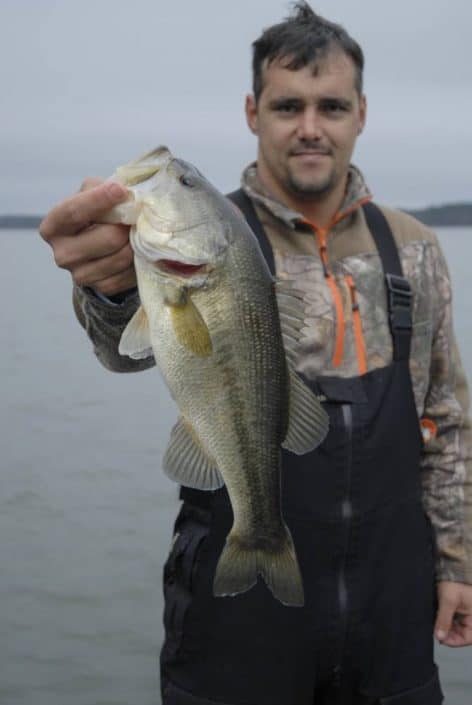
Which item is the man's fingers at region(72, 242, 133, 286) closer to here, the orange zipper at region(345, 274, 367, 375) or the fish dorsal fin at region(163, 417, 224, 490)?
the fish dorsal fin at region(163, 417, 224, 490)

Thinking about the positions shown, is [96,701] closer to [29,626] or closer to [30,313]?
[29,626]

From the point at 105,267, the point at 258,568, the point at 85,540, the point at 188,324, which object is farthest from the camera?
the point at 85,540

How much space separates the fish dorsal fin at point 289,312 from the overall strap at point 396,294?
2.63 ft

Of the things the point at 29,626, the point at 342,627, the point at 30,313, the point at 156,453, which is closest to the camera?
the point at 342,627

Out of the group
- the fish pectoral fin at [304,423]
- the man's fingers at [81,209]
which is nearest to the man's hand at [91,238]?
the man's fingers at [81,209]

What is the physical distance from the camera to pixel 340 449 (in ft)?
10.2

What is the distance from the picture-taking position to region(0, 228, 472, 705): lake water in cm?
574

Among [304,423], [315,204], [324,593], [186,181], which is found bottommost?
[324,593]

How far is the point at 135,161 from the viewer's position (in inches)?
95.3

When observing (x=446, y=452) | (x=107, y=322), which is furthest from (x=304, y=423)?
(x=446, y=452)

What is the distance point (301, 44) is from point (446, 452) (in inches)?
65.8

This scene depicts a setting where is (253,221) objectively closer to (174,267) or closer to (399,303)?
(399,303)

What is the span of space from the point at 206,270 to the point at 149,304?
0.56 ft

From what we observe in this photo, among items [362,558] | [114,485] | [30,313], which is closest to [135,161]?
[362,558]
